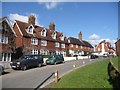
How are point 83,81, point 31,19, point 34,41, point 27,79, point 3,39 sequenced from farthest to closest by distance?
point 31,19
point 34,41
point 3,39
point 27,79
point 83,81

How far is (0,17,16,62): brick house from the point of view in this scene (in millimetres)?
37172

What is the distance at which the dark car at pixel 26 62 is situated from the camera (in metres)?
26.6

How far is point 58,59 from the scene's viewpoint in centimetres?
3856

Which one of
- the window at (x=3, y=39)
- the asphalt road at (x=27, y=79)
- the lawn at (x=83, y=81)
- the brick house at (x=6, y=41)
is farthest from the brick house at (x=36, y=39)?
the lawn at (x=83, y=81)

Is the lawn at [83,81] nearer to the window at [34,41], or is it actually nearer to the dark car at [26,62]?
the dark car at [26,62]

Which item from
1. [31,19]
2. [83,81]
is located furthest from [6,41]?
[83,81]

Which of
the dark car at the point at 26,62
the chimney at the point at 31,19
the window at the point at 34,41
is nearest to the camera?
the dark car at the point at 26,62

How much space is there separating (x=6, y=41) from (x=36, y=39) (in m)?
14.5

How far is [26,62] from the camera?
90.5 ft

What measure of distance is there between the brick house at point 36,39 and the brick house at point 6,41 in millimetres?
3500

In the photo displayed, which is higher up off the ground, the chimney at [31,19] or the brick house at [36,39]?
the chimney at [31,19]

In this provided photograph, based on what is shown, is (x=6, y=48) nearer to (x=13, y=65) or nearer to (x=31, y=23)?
(x=13, y=65)

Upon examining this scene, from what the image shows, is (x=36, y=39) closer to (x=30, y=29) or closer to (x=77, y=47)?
(x=30, y=29)

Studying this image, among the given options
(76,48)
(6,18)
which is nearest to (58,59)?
(6,18)
